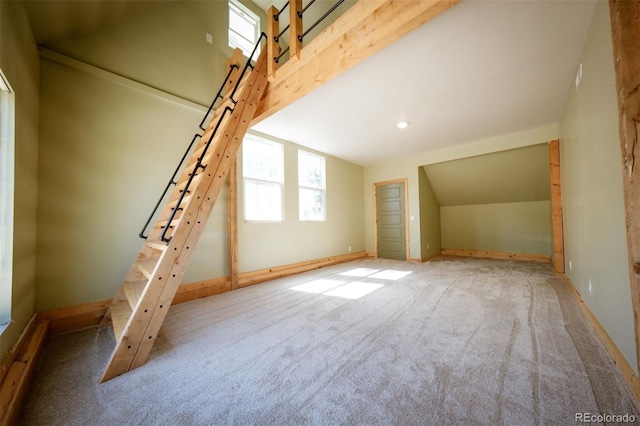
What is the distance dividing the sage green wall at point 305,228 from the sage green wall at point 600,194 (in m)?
3.88

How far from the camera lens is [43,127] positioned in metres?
2.17

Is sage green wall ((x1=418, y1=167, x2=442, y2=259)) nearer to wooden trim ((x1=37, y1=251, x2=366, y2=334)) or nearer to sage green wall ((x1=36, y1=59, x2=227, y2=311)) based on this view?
wooden trim ((x1=37, y1=251, x2=366, y2=334))

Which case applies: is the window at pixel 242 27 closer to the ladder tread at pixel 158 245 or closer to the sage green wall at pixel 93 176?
the sage green wall at pixel 93 176

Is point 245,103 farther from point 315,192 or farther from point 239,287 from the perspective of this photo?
point 315,192

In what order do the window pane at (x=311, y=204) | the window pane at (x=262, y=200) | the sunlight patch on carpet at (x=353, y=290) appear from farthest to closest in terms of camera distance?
the window pane at (x=311, y=204) → the window pane at (x=262, y=200) → the sunlight patch on carpet at (x=353, y=290)

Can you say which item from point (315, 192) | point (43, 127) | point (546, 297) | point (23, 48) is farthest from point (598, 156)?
point (43, 127)

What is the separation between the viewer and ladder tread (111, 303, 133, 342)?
1.81 metres

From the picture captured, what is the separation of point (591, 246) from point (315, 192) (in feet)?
13.7

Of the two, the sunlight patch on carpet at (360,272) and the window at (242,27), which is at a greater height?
the window at (242,27)

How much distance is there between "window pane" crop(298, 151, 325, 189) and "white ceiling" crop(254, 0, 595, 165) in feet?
1.21

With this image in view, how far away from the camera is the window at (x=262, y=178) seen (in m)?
3.97

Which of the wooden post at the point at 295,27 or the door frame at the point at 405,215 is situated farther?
the door frame at the point at 405,215

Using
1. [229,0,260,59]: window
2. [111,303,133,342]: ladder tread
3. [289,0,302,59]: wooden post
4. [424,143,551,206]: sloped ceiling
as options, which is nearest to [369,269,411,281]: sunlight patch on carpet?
[424,143,551,206]: sloped ceiling

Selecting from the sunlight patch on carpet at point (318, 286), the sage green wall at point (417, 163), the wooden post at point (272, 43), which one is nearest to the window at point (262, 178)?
the sunlight patch on carpet at point (318, 286)
